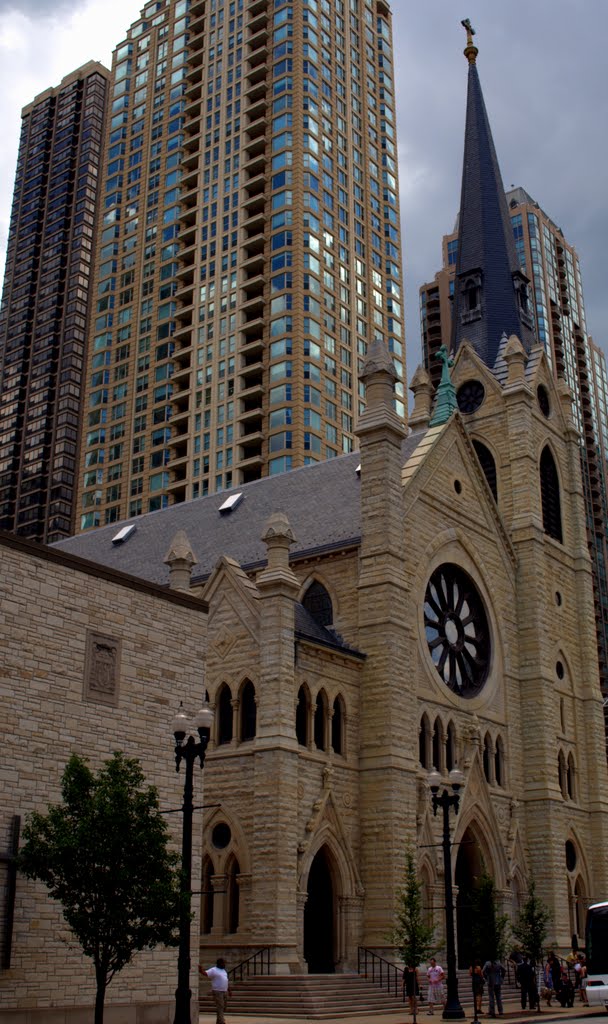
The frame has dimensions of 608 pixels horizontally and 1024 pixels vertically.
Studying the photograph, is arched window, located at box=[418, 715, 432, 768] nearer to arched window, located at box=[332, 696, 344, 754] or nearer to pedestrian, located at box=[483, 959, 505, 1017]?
arched window, located at box=[332, 696, 344, 754]

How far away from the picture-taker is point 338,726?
114 feet

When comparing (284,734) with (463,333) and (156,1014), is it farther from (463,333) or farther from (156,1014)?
(463,333)

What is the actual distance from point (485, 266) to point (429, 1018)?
37.4 meters

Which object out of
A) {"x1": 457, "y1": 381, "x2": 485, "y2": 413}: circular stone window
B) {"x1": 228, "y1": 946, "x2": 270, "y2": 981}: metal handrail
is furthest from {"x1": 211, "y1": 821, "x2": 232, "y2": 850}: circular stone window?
{"x1": 457, "y1": 381, "x2": 485, "y2": 413}: circular stone window

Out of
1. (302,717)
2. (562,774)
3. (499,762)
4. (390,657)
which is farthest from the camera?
(562,774)

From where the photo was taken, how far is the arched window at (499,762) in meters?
41.4

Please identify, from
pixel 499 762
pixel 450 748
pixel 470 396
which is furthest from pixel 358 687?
pixel 470 396

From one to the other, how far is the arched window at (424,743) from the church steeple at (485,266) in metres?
20.1

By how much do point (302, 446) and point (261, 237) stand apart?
1682 centimetres

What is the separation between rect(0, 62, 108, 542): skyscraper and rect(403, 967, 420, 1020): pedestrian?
76.7 metres

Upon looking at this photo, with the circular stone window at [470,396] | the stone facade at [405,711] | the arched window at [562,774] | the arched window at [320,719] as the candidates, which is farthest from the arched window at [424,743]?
the circular stone window at [470,396]

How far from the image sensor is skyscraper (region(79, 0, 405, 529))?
8069cm

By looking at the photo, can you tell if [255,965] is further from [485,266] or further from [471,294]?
[485,266]

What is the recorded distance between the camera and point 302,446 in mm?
76375
